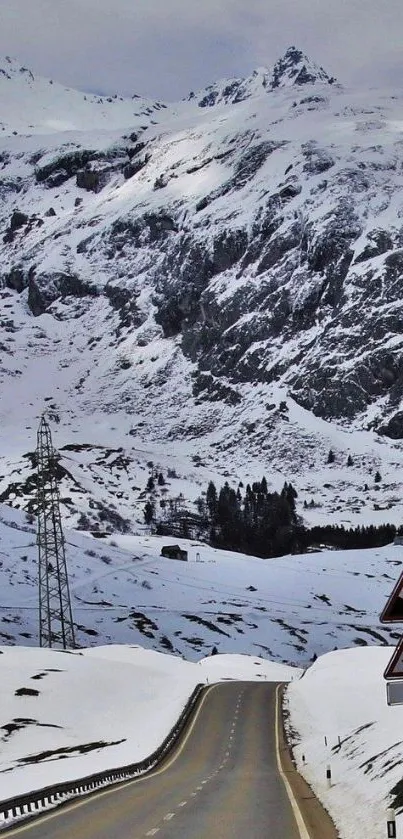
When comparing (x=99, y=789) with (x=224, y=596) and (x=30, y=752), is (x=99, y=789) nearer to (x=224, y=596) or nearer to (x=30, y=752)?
(x=30, y=752)

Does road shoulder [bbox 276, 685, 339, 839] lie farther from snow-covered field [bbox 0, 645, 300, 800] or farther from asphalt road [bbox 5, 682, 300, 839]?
snow-covered field [bbox 0, 645, 300, 800]

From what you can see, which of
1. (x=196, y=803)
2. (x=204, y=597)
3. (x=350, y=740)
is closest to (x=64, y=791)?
(x=196, y=803)

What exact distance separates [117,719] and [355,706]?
14707 millimetres

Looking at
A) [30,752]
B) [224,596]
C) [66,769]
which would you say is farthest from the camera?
[224,596]

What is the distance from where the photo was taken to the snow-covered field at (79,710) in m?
43.4

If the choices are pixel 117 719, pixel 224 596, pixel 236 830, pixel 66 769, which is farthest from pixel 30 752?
pixel 224 596

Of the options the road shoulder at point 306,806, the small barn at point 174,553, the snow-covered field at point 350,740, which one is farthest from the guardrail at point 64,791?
the small barn at point 174,553

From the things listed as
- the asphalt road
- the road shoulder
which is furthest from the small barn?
the road shoulder

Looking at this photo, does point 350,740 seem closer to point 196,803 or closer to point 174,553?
point 196,803

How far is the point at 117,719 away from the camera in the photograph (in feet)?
203

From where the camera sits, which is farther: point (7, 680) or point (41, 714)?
point (7, 680)

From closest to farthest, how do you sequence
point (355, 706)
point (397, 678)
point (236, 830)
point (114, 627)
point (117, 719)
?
point (397, 678) < point (236, 830) < point (355, 706) < point (117, 719) < point (114, 627)

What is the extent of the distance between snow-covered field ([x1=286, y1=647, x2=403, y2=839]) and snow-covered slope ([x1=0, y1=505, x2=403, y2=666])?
4316 centimetres

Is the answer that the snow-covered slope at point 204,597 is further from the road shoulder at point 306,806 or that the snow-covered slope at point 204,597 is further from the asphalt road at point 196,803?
the road shoulder at point 306,806
